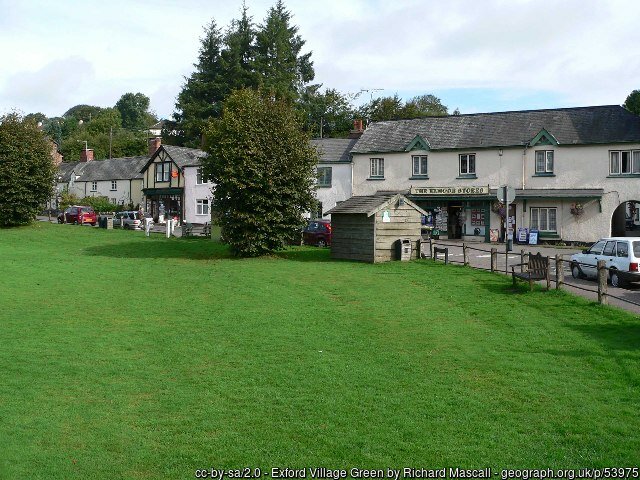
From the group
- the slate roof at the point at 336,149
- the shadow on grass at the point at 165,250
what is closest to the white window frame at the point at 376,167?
the slate roof at the point at 336,149

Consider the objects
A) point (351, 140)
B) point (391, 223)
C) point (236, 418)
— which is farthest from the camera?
point (351, 140)

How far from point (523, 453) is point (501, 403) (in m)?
1.89

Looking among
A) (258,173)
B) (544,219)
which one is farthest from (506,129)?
(258,173)

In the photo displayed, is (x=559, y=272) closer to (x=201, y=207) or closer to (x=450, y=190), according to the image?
(x=450, y=190)

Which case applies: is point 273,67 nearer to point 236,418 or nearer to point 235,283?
point 235,283

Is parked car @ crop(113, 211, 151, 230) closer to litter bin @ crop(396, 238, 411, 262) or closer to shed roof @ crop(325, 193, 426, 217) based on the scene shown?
shed roof @ crop(325, 193, 426, 217)

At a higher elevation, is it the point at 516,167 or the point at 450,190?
the point at 516,167

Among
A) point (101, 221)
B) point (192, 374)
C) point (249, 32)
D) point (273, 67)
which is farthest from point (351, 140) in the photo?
point (192, 374)

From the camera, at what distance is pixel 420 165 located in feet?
156

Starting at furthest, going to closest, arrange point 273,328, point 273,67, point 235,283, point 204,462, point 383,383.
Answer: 1. point 273,67
2. point 235,283
3. point 273,328
4. point 383,383
5. point 204,462

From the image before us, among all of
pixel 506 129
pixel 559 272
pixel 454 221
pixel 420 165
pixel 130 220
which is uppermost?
pixel 506 129

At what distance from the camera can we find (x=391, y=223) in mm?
31656

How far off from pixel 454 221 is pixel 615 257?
78.6ft

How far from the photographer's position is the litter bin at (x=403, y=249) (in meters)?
31.3
